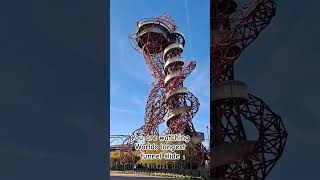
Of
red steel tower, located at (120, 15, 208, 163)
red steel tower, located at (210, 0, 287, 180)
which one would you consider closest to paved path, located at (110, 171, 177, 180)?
red steel tower, located at (120, 15, 208, 163)

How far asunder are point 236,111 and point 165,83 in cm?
120

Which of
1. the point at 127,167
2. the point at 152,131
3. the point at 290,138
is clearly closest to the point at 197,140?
the point at 152,131

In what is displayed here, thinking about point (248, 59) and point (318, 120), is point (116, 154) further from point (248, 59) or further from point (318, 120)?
point (318, 120)

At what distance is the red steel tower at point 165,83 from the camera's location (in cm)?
646

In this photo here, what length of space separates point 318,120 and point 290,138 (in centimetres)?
48

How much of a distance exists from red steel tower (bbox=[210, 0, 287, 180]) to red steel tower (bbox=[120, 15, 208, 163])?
1.91 feet

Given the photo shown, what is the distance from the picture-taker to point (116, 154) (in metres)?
6.64

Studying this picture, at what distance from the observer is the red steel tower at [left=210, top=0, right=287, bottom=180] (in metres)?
6.88

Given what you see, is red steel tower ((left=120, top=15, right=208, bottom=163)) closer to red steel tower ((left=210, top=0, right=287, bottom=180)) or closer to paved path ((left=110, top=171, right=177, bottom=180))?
paved path ((left=110, top=171, right=177, bottom=180))

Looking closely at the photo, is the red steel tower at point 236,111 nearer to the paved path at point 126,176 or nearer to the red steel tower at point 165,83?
the red steel tower at point 165,83

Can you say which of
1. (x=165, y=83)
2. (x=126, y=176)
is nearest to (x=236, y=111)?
(x=165, y=83)

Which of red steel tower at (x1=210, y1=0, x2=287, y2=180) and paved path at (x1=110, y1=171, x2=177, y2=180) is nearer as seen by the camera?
paved path at (x1=110, y1=171, x2=177, y2=180)

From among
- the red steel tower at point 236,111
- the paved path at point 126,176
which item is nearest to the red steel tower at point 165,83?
the paved path at point 126,176

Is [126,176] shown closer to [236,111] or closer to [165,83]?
[165,83]
